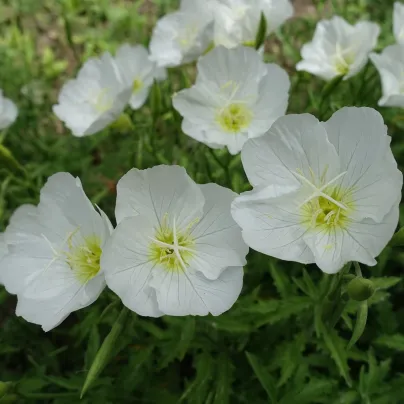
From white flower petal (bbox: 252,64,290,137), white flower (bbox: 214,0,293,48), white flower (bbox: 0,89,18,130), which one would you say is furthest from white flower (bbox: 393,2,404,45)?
white flower (bbox: 0,89,18,130)

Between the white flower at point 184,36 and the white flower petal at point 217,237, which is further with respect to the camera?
the white flower at point 184,36

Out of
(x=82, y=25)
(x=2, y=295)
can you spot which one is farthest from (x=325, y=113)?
(x=82, y=25)

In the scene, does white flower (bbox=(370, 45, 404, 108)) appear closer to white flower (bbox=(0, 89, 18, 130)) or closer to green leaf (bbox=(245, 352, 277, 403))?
green leaf (bbox=(245, 352, 277, 403))

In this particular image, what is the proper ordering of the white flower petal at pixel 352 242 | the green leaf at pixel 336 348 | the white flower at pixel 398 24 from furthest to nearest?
the white flower at pixel 398 24 < the green leaf at pixel 336 348 < the white flower petal at pixel 352 242

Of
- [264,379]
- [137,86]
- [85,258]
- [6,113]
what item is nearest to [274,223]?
[85,258]

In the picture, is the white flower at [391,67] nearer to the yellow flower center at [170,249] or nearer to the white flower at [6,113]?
the yellow flower center at [170,249]

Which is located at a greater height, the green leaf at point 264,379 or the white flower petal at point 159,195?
the white flower petal at point 159,195

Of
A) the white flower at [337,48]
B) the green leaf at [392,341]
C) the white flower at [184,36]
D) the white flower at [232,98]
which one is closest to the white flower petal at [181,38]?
the white flower at [184,36]

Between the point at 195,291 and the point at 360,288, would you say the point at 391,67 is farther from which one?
the point at 195,291
